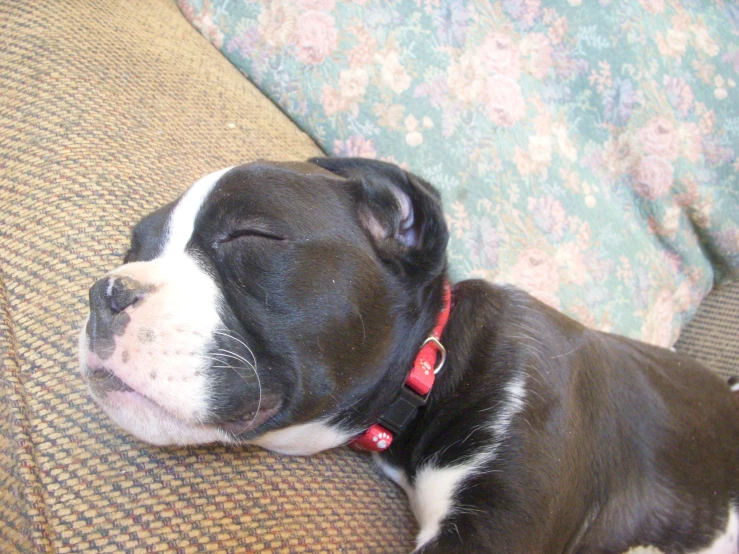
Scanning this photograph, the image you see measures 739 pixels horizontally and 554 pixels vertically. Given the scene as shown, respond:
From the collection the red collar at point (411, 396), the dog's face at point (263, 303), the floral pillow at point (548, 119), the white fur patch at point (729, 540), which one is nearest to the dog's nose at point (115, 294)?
the dog's face at point (263, 303)

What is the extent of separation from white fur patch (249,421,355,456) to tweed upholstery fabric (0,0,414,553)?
0.02 m

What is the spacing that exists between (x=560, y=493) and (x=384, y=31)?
1436 millimetres

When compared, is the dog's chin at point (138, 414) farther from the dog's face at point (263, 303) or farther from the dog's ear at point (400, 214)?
the dog's ear at point (400, 214)

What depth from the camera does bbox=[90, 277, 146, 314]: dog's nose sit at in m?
0.89

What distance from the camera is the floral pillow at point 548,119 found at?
6.01 ft

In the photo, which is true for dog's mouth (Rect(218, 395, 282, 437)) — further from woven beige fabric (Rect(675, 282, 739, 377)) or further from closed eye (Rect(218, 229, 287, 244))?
woven beige fabric (Rect(675, 282, 739, 377))

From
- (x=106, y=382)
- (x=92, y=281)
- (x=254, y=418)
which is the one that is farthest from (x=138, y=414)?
(x=92, y=281)

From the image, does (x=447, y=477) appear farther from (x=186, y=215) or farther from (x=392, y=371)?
(x=186, y=215)

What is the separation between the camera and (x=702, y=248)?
2180 millimetres

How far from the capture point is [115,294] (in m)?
0.90

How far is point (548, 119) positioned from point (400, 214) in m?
1.11

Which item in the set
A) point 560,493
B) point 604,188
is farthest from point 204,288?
point 604,188

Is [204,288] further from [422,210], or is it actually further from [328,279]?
[422,210]

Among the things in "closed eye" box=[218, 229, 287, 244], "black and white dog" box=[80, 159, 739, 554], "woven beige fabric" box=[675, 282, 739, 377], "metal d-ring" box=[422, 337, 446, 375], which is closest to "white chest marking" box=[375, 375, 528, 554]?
"black and white dog" box=[80, 159, 739, 554]
